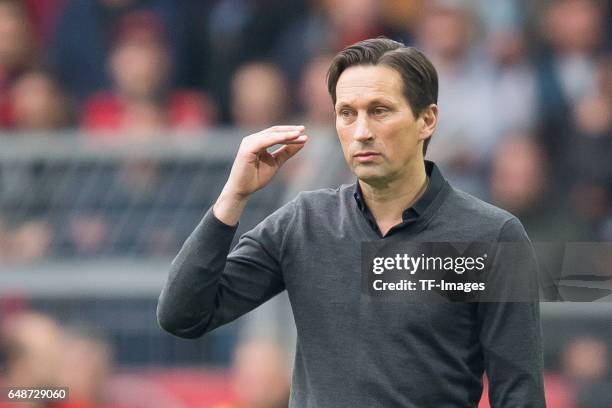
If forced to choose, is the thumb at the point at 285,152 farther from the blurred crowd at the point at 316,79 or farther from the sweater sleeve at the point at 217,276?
the blurred crowd at the point at 316,79

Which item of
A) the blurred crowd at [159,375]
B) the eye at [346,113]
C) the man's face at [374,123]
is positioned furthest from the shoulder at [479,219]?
the blurred crowd at [159,375]

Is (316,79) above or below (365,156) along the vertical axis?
above

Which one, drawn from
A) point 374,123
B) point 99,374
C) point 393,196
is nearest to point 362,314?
point 393,196

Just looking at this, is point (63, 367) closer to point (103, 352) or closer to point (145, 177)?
point (103, 352)

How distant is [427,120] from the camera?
2.29m

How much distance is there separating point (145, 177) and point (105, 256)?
0.85 feet

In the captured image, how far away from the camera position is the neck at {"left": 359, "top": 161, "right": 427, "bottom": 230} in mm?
2229

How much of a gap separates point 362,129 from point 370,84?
79mm

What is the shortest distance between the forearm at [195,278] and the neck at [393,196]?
0.25 metres

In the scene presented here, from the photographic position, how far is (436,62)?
4211mm

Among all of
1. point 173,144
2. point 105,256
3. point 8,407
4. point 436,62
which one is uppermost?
point 436,62

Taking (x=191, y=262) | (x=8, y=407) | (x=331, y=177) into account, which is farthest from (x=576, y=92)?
(x=191, y=262)

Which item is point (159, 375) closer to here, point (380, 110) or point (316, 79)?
point (316, 79)

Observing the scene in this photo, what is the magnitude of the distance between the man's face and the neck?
0.02 m
